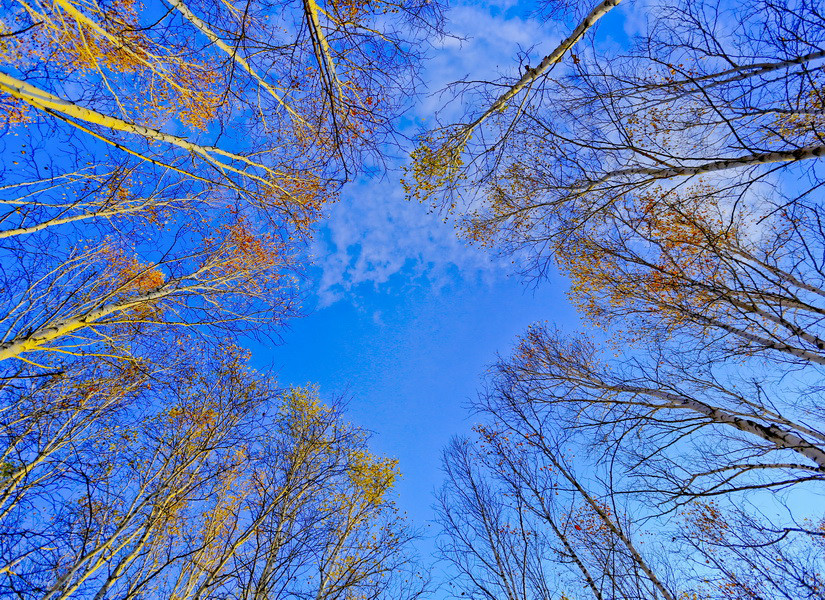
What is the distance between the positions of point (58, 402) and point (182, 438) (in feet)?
6.47

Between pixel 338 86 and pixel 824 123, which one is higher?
pixel 338 86

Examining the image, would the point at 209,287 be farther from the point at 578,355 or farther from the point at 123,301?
the point at 578,355

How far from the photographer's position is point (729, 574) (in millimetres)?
5418

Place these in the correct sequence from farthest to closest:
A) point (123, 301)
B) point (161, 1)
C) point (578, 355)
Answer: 1. point (578, 355)
2. point (123, 301)
3. point (161, 1)

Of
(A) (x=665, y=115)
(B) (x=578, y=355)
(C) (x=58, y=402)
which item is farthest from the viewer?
(B) (x=578, y=355)

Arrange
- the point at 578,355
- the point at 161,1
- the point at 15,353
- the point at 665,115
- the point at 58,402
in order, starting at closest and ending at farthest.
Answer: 1. the point at 15,353
2. the point at 161,1
3. the point at 665,115
4. the point at 58,402
5. the point at 578,355

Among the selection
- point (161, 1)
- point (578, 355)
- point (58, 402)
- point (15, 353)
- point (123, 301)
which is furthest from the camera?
point (578, 355)

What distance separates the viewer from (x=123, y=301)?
3.94 meters

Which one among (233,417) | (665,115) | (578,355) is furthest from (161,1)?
(578,355)

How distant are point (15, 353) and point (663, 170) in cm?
732

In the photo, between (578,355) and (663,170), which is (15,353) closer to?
(663,170)

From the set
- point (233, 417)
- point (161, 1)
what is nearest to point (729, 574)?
point (233, 417)

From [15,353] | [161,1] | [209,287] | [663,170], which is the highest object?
[161,1]

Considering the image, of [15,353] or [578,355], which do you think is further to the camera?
[578,355]
